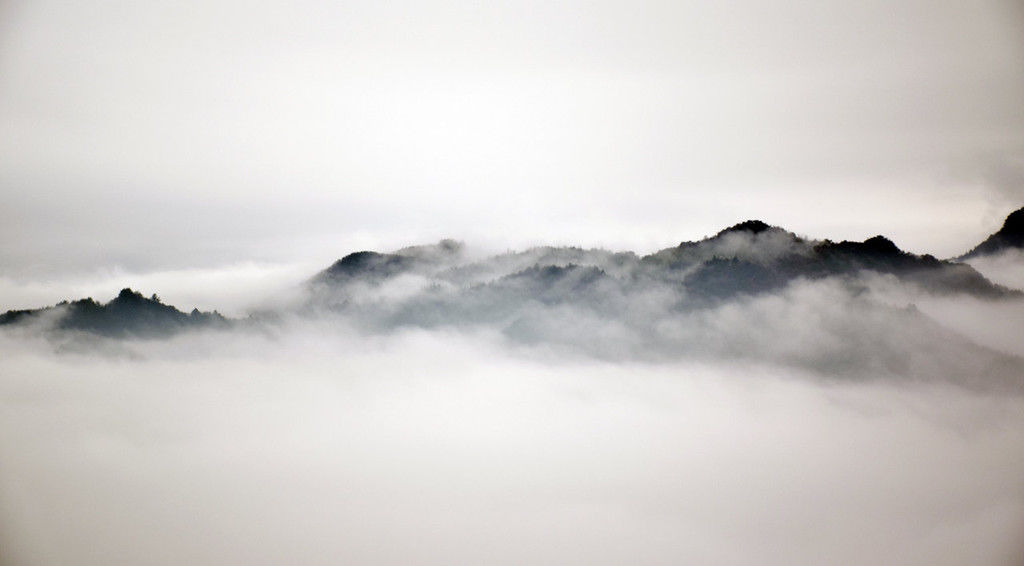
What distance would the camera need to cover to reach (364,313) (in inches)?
878

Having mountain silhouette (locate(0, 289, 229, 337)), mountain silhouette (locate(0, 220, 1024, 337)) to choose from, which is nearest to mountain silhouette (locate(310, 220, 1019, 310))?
mountain silhouette (locate(0, 220, 1024, 337))

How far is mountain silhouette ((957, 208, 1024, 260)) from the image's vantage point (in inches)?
536

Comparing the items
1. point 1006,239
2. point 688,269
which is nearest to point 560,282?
point 688,269

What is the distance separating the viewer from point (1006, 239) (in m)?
14.4

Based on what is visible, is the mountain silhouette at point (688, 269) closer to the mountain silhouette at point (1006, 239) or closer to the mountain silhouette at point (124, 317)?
the mountain silhouette at point (1006, 239)

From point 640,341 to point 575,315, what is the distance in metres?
3.10

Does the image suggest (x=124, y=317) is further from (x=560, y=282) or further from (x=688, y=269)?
(x=688, y=269)

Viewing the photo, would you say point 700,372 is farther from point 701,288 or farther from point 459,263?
point 459,263

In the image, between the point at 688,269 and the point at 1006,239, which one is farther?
the point at 688,269

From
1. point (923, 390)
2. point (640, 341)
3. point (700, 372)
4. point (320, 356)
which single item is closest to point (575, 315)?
point (640, 341)

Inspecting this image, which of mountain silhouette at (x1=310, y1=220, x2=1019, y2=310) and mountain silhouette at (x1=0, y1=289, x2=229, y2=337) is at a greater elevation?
mountain silhouette at (x1=310, y1=220, x2=1019, y2=310)

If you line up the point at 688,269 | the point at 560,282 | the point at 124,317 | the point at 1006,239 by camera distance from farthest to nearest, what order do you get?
the point at 688,269 < the point at 560,282 < the point at 124,317 < the point at 1006,239

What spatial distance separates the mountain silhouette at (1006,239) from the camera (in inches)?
536

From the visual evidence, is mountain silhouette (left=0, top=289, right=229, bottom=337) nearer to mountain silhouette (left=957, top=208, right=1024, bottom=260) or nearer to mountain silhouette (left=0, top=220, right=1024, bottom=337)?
mountain silhouette (left=0, top=220, right=1024, bottom=337)
